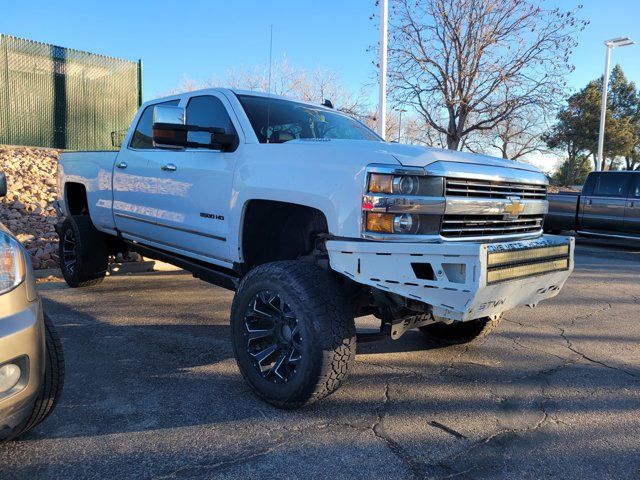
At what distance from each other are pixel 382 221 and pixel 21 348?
6.09 feet

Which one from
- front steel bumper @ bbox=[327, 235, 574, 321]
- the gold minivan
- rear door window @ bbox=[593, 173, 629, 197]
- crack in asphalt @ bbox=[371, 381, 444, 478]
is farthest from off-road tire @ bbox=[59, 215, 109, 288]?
rear door window @ bbox=[593, 173, 629, 197]

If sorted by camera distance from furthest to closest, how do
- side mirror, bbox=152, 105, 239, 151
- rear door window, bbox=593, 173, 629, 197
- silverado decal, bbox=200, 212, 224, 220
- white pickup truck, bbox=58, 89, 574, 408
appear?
1. rear door window, bbox=593, 173, 629, 197
2. silverado decal, bbox=200, 212, 224, 220
3. side mirror, bbox=152, 105, 239, 151
4. white pickup truck, bbox=58, 89, 574, 408

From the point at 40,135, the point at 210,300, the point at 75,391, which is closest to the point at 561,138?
the point at 40,135

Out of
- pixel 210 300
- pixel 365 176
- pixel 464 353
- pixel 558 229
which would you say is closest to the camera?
pixel 365 176

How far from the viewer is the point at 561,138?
41594mm

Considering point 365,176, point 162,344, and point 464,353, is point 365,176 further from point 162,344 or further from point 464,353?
point 162,344

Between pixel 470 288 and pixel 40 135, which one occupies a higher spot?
pixel 40 135

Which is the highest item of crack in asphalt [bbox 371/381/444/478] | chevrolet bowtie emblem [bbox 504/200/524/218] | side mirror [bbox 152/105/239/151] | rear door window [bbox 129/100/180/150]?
rear door window [bbox 129/100/180/150]

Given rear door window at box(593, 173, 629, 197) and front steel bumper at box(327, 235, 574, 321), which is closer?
front steel bumper at box(327, 235, 574, 321)

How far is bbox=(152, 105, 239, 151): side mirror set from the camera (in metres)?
3.64

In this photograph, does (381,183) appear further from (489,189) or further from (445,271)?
(489,189)

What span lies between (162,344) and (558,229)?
39.1ft

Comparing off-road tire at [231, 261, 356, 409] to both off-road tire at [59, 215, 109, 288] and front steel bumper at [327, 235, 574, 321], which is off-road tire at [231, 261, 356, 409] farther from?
off-road tire at [59, 215, 109, 288]

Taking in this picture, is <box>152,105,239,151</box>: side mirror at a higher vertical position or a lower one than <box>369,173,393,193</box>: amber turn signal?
higher
